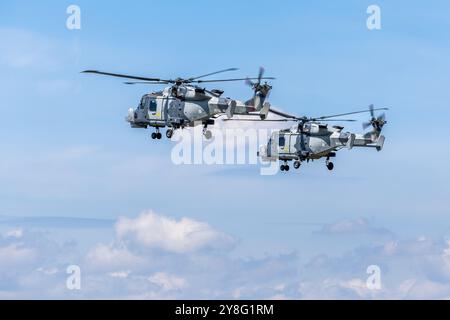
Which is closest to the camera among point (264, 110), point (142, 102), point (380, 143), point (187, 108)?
point (187, 108)

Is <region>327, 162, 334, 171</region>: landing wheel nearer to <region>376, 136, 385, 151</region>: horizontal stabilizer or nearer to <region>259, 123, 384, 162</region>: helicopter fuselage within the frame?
<region>259, 123, 384, 162</region>: helicopter fuselage

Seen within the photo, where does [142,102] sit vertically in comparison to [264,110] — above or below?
above

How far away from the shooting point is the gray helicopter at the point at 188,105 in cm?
16975

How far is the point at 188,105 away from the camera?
559ft

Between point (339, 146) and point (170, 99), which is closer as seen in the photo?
point (170, 99)

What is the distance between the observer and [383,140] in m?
193

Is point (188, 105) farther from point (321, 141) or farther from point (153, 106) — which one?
point (321, 141)

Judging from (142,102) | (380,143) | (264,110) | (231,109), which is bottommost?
(380,143)

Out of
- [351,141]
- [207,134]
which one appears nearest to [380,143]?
[351,141]

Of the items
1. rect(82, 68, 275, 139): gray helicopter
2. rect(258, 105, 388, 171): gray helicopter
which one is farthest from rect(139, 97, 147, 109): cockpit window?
rect(258, 105, 388, 171): gray helicopter
